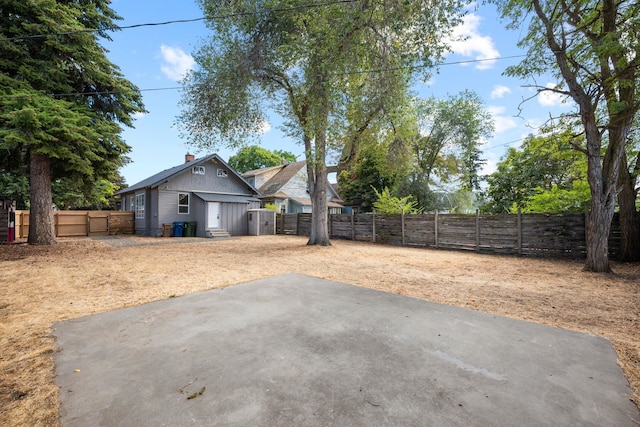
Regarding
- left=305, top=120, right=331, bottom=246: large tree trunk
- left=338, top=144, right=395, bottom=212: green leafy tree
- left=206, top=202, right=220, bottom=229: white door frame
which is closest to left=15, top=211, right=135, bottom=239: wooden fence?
left=206, top=202, right=220, bottom=229: white door frame

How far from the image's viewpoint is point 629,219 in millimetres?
8273

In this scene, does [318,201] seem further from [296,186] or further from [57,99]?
[296,186]

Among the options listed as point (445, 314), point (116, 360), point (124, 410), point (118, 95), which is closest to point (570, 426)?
point (445, 314)

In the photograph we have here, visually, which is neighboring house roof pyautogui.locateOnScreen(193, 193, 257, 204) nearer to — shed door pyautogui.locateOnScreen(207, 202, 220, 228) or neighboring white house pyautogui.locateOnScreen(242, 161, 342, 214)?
shed door pyautogui.locateOnScreen(207, 202, 220, 228)

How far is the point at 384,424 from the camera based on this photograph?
5.81ft

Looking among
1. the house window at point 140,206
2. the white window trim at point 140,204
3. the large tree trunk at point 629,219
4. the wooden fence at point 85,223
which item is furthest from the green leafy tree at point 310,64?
the wooden fence at point 85,223

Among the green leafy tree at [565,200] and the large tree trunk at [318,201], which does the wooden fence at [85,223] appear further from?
the green leafy tree at [565,200]

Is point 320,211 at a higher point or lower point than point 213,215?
higher

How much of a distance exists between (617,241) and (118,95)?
60.2 ft

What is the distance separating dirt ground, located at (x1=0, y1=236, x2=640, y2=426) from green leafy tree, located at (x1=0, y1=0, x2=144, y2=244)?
10.5 ft

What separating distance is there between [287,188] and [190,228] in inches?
466

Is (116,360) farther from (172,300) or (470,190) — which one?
(470,190)

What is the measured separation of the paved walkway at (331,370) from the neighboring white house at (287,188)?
873 inches

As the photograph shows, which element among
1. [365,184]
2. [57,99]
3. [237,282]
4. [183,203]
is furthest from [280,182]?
[237,282]
